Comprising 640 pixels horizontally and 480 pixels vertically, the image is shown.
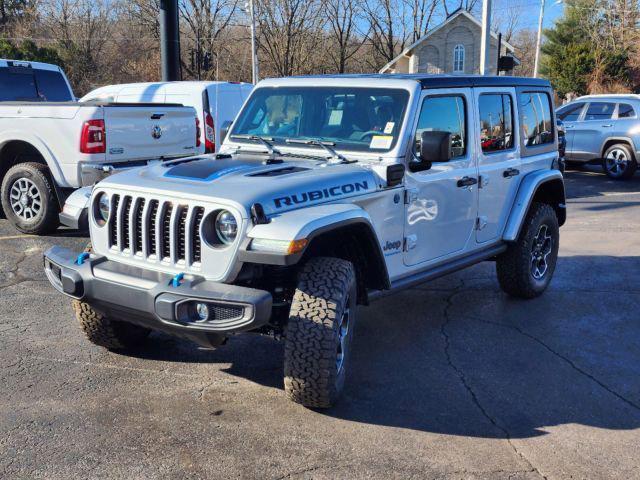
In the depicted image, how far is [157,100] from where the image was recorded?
35.9 ft

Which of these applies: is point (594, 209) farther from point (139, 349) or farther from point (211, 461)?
point (211, 461)

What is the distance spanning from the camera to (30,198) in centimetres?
813

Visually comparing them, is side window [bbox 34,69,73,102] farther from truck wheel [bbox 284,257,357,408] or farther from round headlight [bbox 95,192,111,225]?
truck wheel [bbox 284,257,357,408]

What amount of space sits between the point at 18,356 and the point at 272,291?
1.93 meters

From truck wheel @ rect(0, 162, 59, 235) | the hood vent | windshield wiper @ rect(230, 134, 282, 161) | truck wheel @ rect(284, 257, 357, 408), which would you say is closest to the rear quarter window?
windshield wiper @ rect(230, 134, 282, 161)

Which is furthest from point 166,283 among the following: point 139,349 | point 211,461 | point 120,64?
point 120,64

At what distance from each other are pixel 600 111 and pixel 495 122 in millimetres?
10788

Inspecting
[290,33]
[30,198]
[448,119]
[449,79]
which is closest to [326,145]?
[448,119]

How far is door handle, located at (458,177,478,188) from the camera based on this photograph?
17.0 ft

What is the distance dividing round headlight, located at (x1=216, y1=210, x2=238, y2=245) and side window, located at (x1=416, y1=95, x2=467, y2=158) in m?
1.67

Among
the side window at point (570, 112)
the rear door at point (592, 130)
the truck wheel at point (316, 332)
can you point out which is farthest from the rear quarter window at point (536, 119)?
the side window at point (570, 112)

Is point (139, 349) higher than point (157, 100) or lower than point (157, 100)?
lower

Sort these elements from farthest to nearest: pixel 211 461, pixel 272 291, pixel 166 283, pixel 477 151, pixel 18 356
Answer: pixel 477 151
pixel 18 356
pixel 272 291
pixel 166 283
pixel 211 461

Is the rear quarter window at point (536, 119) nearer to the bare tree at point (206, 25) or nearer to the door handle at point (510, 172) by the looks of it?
the door handle at point (510, 172)
